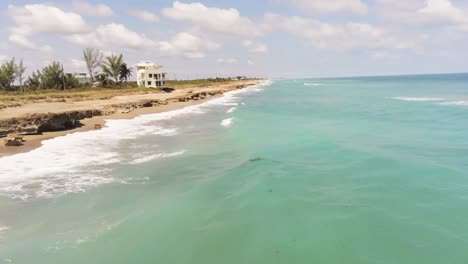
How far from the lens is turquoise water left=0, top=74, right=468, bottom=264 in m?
8.85

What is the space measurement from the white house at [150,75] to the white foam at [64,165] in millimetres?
57470

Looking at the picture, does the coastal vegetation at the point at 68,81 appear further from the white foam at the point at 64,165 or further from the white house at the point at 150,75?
the white foam at the point at 64,165

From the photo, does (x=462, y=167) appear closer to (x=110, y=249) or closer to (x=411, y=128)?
(x=411, y=128)

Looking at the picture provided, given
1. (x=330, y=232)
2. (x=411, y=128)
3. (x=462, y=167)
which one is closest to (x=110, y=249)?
(x=330, y=232)

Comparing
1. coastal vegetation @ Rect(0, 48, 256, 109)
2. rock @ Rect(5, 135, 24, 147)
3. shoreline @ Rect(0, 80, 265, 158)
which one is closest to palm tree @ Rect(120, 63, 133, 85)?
coastal vegetation @ Rect(0, 48, 256, 109)

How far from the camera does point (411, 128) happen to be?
89.8ft

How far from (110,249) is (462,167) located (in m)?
15.0

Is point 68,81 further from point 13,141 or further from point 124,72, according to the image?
point 13,141

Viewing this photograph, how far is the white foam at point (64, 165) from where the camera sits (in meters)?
13.4

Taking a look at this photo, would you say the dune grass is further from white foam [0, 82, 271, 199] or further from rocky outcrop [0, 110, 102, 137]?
white foam [0, 82, 271, 199]

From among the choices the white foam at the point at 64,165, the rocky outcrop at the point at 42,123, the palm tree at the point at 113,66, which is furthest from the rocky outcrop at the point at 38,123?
the palm tree at the point at 113,66

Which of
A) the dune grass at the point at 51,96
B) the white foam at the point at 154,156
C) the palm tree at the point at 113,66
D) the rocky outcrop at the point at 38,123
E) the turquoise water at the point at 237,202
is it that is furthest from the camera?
the palm tree at the point at 113,66

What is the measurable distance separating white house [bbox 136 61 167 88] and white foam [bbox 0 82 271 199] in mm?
57470

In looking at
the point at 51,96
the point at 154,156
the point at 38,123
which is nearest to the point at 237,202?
the point at 154,156
